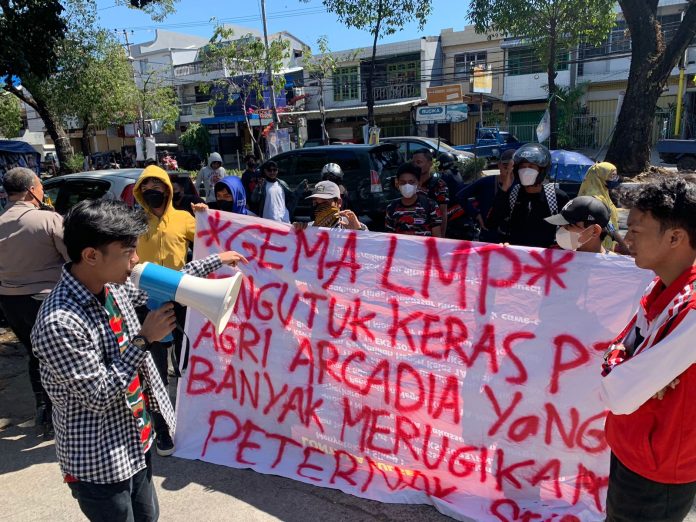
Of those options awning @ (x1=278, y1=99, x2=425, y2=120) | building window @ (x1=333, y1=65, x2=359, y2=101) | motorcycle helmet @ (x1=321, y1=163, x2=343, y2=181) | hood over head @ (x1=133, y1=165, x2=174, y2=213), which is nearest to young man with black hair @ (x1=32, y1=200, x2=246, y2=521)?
hood over head @ (x1=133, y1=165, x2=174, y2=213)

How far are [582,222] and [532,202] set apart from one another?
2.74 feet

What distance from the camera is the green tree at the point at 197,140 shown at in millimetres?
34312

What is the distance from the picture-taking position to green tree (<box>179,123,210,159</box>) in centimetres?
3431

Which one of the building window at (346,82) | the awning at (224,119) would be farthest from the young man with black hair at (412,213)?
the awning at (224,119)

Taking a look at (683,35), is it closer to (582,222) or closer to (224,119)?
(582,222)

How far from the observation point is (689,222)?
151cm

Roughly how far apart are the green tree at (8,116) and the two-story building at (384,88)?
599 inches

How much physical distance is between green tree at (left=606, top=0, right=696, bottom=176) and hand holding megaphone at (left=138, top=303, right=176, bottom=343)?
1116 cm

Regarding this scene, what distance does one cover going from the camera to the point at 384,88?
30.0m

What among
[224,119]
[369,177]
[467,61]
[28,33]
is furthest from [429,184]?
[224,119]

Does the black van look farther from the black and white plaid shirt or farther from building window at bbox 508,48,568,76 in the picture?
building window at bbox 508,48,568,76

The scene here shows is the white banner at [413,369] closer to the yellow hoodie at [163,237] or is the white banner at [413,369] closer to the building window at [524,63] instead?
the yellow hoodie at [163,237]

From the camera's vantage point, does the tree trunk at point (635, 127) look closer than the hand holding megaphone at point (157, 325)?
No

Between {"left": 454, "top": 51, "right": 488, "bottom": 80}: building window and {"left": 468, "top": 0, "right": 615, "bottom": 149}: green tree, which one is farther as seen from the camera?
{"left": 454, "top": 51, "right": 488, "bottom": 80}: building window
